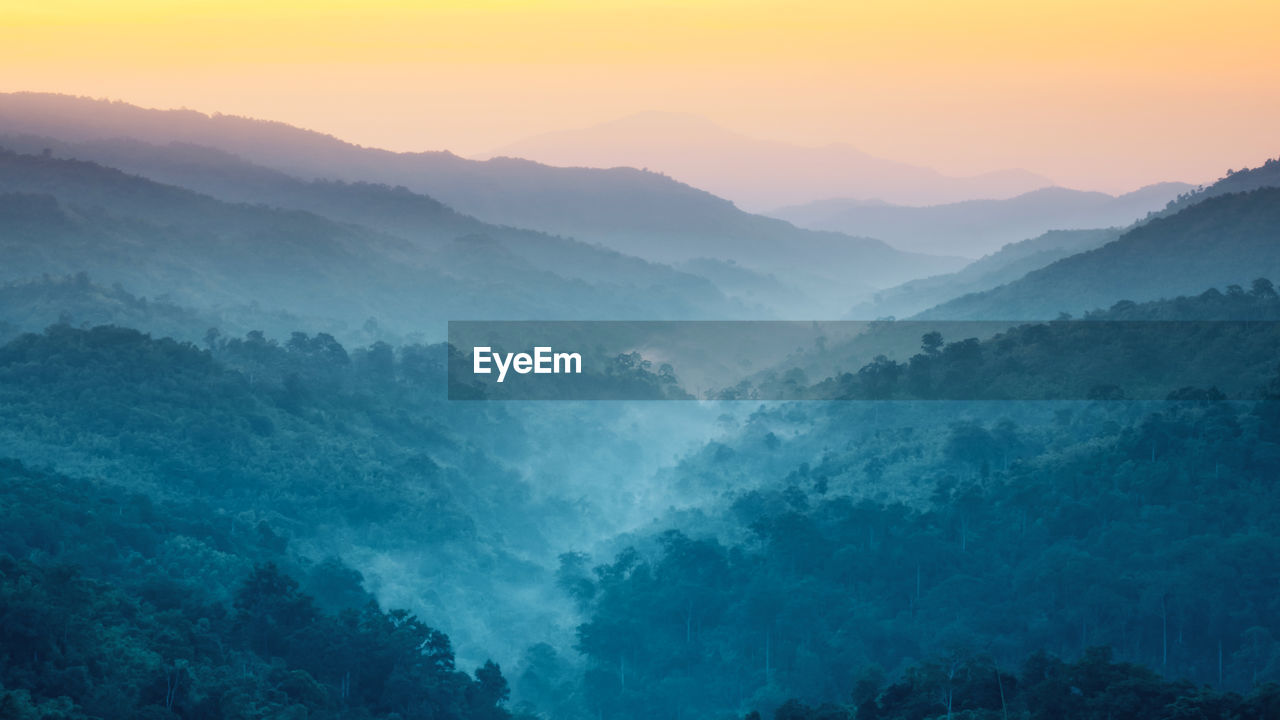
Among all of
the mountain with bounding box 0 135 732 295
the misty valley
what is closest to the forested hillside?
the misty valley

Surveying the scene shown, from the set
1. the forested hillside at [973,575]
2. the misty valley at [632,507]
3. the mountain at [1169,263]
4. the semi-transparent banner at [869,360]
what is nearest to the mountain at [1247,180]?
the misty valley at [632,507]

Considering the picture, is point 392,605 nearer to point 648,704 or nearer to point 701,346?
point 648,704

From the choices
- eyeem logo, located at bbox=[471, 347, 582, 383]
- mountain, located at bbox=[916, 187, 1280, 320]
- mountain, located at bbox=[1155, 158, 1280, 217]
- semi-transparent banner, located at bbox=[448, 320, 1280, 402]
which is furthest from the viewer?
mountain, located at bbox=[1155, 158, 1280, 217]

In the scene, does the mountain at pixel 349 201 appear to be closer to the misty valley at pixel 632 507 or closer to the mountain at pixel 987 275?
the mountain at pixel 987 275

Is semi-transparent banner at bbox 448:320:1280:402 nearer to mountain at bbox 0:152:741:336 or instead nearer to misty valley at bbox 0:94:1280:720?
misty valley at bbox 0:94:1280:720

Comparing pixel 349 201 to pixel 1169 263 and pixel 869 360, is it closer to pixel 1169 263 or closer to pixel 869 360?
pixel 869 360

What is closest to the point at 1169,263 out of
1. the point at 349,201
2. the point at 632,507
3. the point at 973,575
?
the point at 632,507
